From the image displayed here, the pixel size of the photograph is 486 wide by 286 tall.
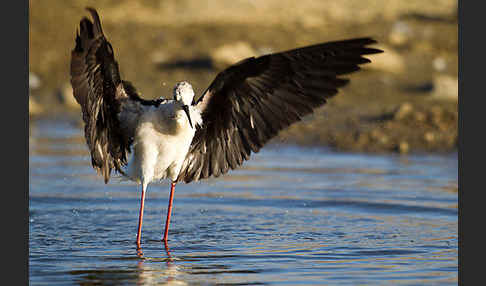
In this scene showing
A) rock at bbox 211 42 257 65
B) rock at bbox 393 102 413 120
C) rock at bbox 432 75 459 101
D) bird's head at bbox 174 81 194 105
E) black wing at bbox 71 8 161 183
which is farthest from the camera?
rock at bbox 211 42 257 65

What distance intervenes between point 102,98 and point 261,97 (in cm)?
128

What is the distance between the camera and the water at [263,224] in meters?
6.59

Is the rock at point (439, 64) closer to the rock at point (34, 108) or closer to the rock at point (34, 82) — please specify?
the rock at point (34, 108)

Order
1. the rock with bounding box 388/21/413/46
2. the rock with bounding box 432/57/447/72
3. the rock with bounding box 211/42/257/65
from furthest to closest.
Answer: the rock with bounding box 388/21/413/46, the rock with bounding box 432/57/447/72, the rock with bounding box 211/42/257/65

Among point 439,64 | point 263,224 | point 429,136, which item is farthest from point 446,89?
point 263,224

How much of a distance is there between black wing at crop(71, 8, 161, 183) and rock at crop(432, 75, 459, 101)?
8801 mm

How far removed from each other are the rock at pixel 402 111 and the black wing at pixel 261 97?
6477mm

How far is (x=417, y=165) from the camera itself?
40.0 feet

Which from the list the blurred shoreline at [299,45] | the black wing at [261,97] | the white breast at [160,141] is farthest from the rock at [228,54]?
the white breast at [160,141]

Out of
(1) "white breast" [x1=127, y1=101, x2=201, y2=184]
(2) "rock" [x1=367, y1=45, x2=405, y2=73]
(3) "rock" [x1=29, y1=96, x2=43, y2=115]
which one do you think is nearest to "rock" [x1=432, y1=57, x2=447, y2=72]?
(2) "rock" [x1=367, y1=45, x2=405, y2=73]

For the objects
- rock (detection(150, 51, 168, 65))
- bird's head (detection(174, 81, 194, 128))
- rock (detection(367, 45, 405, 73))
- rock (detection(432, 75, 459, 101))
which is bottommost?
bird's head (detection(174, 81, 194, 128))

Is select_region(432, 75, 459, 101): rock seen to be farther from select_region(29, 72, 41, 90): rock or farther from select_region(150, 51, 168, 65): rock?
select_region(29, 72, 41, 90): rock

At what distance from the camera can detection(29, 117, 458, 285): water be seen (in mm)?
6590

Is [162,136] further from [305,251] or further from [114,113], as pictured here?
[305,251]
